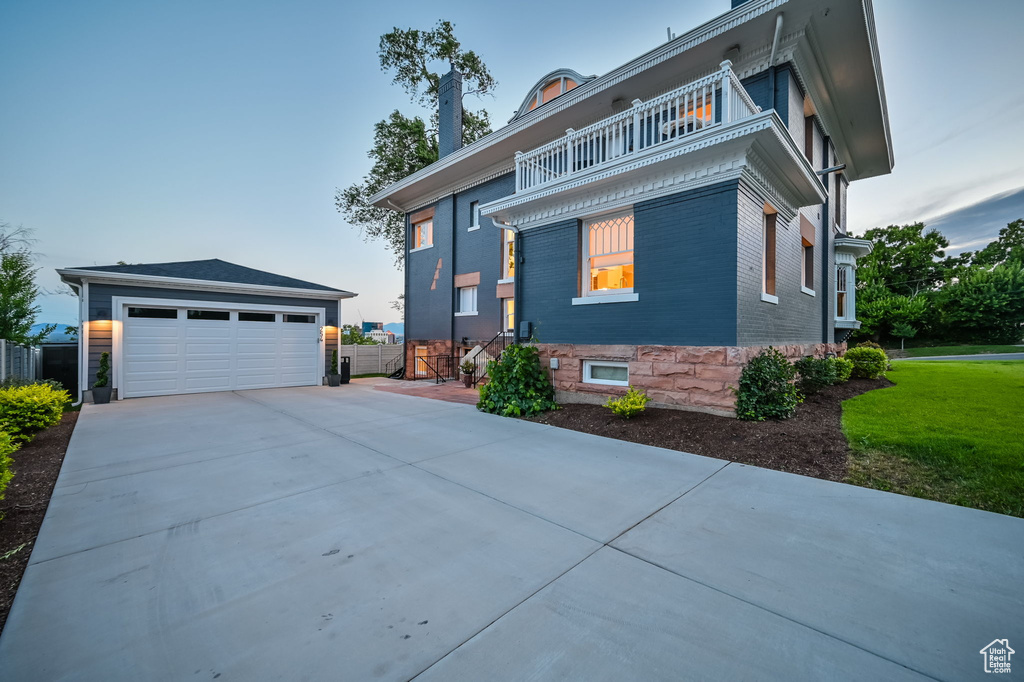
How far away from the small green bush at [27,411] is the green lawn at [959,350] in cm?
3431

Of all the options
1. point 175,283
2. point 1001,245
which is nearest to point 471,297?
point 175,283

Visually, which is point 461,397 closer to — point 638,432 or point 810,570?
point 638,432

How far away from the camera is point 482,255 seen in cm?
1315

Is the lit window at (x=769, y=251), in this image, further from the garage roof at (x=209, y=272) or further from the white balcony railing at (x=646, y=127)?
the garage roof at (x=209, y=272)

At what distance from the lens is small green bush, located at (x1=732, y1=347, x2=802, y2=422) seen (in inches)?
227

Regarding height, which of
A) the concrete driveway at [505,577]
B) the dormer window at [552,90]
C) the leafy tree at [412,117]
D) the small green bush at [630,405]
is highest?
the leafy tree at [412,117]

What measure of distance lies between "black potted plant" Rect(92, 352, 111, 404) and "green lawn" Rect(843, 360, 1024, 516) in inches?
578

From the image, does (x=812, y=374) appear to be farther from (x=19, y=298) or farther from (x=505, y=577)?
(x=19, y=298)

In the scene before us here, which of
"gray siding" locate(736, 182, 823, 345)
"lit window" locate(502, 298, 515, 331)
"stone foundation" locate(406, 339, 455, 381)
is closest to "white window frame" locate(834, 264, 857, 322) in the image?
"gray siding" locate(736, 182, 823, 345)

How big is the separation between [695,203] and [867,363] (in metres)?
8.45

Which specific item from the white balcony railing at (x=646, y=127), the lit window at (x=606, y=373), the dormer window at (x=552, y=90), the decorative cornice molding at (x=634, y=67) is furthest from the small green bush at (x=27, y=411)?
the dormer window at (x=552, y=90)

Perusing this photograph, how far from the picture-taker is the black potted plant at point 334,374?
1285cm

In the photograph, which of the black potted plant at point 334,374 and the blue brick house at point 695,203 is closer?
the blue brick house at point 695,203

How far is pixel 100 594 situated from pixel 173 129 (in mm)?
16956
